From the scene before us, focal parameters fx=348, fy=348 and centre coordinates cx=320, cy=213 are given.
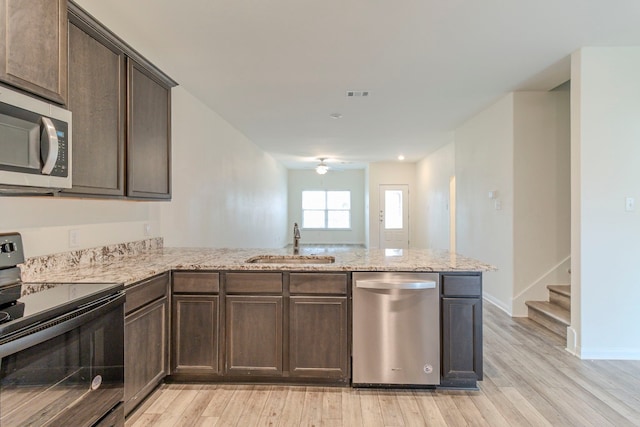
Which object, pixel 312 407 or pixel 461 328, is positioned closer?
pixel 312 407

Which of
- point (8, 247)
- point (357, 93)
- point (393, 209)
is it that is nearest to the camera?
point (8, 247)

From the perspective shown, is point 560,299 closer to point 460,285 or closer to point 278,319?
point 460,285

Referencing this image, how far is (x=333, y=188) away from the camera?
11992mm

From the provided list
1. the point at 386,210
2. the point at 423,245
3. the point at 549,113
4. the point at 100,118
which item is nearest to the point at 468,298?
the point at 100,118

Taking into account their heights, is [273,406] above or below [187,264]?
below

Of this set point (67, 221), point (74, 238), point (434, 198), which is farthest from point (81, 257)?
point (434, 198)

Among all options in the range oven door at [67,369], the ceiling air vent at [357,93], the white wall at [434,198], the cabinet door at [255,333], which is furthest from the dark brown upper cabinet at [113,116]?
the white wall at [434,198]

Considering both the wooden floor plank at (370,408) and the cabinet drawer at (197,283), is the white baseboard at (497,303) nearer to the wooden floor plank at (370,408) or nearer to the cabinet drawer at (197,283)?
the wooden floor plank at (370,408)

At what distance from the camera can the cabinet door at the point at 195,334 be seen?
2498 mm

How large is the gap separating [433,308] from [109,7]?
3009 mm

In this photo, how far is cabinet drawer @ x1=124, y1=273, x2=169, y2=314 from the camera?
6.64ft

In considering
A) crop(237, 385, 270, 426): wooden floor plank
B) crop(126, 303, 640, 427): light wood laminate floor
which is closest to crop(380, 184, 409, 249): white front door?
crop(126, 303, 640, 427): light wood laminate floor

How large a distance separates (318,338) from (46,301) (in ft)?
5.30

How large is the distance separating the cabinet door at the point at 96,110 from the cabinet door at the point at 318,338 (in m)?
1.47
